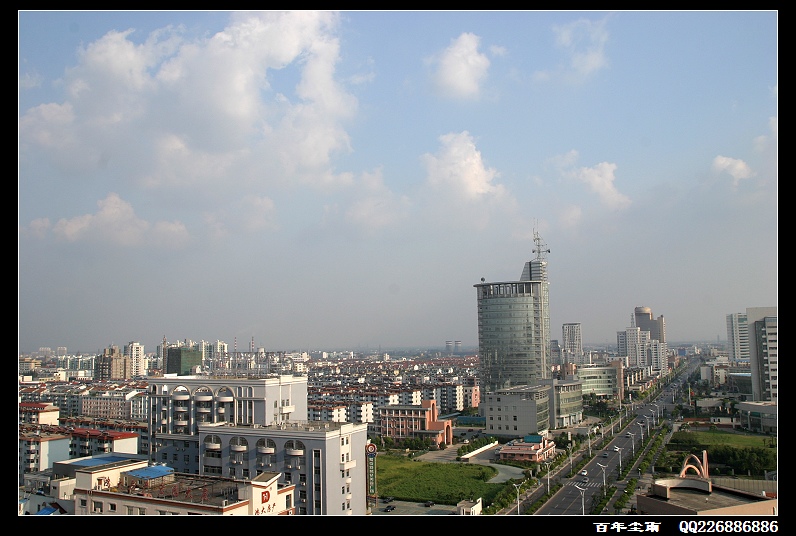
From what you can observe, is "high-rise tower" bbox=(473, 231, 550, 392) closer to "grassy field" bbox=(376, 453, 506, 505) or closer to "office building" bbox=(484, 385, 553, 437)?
"office building" bbox=(484, 385, 553, 437)

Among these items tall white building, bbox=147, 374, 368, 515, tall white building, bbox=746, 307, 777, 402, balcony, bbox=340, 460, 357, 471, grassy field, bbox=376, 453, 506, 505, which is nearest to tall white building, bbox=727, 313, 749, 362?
tall white building, bbox=746, 307, 777, 402

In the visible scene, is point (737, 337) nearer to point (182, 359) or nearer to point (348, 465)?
point (182, 359)

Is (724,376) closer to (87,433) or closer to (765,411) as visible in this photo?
(765,411)

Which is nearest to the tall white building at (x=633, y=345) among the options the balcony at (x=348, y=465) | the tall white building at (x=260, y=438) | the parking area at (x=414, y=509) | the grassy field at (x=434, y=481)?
the grassy field at (x=434, y=481)

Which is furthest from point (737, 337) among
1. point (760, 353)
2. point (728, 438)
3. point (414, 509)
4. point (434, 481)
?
point (414, 509)

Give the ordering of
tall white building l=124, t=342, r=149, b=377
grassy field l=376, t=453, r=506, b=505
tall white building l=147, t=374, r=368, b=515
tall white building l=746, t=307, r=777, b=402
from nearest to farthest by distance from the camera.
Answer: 1. tall white building l=147, t=374, r=368, b=515
2. grassy field l=376, t=453, r=506, b=505
3. tall white building l=746, t=307, r=777, b=402
4. tall white building l=124, t=342, r=149, b=377

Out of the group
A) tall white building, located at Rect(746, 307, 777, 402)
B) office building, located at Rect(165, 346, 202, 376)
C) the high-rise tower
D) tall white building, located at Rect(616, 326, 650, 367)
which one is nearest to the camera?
tall white building, located at Rect(746, 307, 777, 402)
